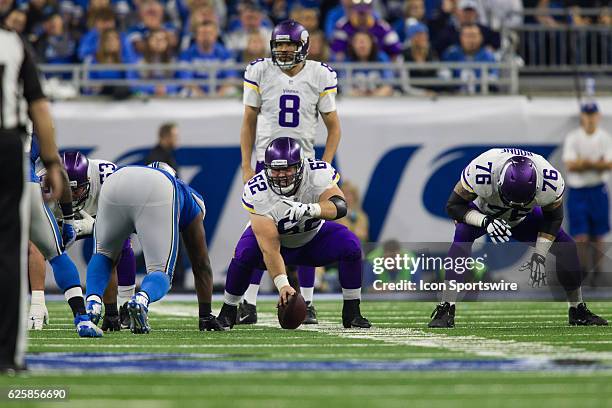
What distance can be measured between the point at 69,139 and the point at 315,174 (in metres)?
6.72

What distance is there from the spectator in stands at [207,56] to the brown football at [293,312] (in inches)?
280

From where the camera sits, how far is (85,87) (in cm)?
1569

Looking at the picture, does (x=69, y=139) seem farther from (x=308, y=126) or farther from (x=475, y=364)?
(x=475, y=364)

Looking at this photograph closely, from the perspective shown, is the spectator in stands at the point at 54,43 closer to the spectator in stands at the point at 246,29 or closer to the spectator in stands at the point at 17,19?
the spectator in stands at the point at 17,19

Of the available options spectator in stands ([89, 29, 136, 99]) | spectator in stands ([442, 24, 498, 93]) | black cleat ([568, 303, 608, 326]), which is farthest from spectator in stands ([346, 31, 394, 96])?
black cleat ([568, 303, 608, 326])

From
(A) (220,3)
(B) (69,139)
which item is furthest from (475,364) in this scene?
(A) (220,3)

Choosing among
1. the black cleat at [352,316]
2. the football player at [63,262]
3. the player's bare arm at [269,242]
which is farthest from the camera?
the black cleat at [352,316]

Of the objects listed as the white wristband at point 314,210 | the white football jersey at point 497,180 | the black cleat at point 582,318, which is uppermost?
the white football jersey at point 497,180

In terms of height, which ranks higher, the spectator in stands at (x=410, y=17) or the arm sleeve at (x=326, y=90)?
the spectator in stands at (x=410, y=17)

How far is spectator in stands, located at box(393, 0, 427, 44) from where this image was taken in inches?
657

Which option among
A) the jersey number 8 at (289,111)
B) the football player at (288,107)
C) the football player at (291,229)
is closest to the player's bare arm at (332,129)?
the football player at (288,107)

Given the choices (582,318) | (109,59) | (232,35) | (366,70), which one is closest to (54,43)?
(109,59)

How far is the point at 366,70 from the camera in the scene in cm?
1594

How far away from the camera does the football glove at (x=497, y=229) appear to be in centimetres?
905
